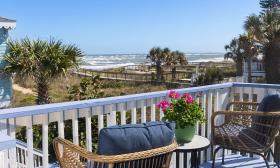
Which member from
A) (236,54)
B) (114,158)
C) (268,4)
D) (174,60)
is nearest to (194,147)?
(114,158)

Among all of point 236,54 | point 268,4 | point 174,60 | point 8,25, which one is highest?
point 268,4

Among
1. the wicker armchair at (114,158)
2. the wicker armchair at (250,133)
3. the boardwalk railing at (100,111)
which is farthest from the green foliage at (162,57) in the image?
the wicker armchair at (114,158)

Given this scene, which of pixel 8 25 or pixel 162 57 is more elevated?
pixel 8 25

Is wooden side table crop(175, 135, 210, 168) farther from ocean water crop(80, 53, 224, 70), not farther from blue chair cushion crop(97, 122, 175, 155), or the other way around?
ocean water crop(80, 53, 224, 70)

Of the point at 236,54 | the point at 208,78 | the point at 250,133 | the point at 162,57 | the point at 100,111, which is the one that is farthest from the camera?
the point at 162,57

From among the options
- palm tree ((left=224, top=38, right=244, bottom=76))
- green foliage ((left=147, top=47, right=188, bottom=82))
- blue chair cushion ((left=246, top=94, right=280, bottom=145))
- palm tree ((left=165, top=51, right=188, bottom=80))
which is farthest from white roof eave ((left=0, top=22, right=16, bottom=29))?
palm tree ((left=165, top=51, right=188, bottom=80))

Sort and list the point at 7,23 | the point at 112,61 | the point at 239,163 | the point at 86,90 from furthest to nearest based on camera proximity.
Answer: the point at 112,61, the point at 7,23, the point at 86,90, the point at 239,163

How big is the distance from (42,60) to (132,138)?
28.6 feet

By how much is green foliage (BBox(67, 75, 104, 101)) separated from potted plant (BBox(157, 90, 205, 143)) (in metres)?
5.02

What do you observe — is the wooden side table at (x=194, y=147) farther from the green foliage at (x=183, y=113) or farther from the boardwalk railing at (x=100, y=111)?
the boardwalk railing at (x=100, y=111)

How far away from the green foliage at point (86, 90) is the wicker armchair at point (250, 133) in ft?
15.7

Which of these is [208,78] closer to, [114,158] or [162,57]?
[162,57]

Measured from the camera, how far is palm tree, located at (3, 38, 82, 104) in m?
10.2

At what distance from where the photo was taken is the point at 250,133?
10.7 ft
